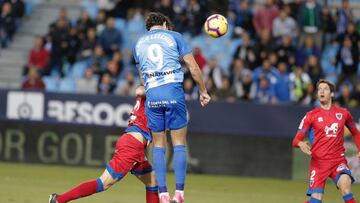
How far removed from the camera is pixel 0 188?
14.3m

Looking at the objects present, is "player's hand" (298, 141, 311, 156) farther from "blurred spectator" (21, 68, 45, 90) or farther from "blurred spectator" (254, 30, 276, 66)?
"blurred spectator" (21, 68, 45, 90)

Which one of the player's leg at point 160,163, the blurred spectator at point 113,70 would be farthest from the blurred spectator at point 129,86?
the player's leg at point 160,163

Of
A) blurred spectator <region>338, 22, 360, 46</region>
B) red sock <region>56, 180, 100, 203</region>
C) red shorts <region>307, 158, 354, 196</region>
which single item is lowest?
red sock <region>56, 180, 100, 203</region>

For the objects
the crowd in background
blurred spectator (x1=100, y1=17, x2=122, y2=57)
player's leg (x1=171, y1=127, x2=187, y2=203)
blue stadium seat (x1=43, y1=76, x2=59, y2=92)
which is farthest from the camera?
blurred spectator (x1=100, y1=17, x2=122, y2=57)

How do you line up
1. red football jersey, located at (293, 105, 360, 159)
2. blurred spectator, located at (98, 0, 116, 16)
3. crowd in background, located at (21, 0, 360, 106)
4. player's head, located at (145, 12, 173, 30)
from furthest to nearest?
blurred spectator, located at (98, 0, 116, 16)
crowd in background, located at (21, 0, 360, 106)
red football jersey, located at (293, 105, 360, 159)
player's head, located at (145, 12, 173, 30)

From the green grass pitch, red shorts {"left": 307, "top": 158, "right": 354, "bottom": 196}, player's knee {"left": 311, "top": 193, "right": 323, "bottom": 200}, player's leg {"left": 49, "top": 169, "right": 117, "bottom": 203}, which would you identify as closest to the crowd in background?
the green grass pitch

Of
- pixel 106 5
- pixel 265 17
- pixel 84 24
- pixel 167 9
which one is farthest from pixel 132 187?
pixel 106 5

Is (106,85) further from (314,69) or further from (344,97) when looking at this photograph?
(344,97)

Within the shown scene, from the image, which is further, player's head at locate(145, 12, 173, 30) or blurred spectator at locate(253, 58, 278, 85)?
blurred spectator at locate(253, 58, 278, 85)

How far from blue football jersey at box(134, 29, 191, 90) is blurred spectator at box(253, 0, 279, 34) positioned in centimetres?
1105

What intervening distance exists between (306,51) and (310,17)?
0.95 m

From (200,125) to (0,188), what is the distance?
200 inches

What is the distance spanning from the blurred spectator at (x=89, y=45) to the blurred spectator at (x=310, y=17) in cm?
469

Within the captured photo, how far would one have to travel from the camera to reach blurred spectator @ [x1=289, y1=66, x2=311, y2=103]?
1962cm
